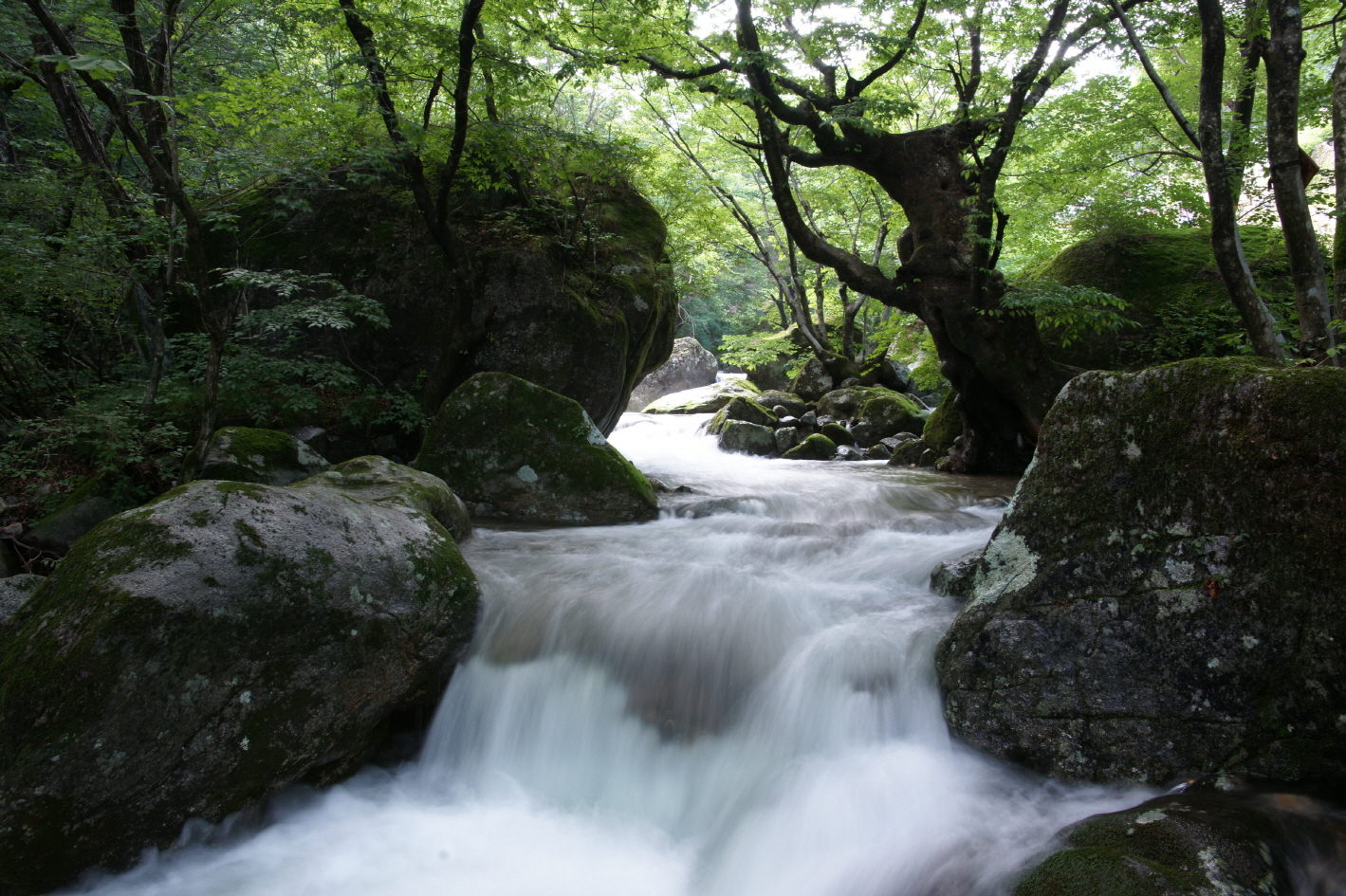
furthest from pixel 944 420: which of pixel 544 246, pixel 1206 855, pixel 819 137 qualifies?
pixel 1206 855

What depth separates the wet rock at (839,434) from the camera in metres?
14.4

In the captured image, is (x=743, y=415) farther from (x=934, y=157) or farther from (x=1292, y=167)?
(x=1292, y=167)

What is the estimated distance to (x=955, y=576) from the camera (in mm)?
4027

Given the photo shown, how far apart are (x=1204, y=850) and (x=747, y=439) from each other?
42.7 ft

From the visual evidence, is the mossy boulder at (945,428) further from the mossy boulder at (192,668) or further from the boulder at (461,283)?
the mossy boulder at (192,668)

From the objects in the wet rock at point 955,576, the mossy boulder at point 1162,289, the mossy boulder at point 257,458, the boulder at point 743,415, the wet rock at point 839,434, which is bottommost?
the wet rock at point 955,576

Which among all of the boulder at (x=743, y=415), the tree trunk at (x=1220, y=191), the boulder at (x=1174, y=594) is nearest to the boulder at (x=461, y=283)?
the boulder at (x=743, y=415)

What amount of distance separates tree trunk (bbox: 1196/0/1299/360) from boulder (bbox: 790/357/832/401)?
12.6 metres

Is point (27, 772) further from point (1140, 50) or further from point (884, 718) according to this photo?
point (1140, 50)

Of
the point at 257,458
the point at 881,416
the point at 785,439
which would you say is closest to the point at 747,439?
the point at 785,439

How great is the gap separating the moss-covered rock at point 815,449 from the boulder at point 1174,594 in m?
10.3

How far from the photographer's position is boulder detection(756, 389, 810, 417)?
1798cm

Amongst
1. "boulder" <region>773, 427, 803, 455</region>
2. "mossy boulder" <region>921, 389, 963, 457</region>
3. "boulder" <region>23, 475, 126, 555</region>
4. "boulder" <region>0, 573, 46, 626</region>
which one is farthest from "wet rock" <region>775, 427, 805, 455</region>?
"boulder" <region>0, 573, 46, 626</region>

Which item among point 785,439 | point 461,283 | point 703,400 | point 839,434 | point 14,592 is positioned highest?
point 461,283
